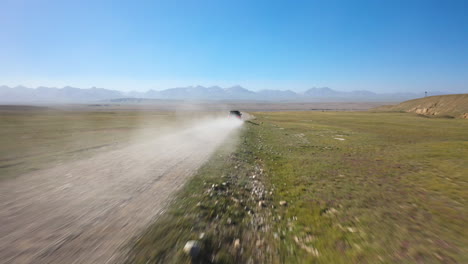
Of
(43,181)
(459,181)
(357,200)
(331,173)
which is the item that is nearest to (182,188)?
(43,181)

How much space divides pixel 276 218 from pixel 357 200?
346 centimetres

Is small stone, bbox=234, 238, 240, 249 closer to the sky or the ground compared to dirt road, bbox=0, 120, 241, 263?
closer to the ground

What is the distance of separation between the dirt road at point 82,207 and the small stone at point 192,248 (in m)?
1.35

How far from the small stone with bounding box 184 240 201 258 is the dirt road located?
1350 mm

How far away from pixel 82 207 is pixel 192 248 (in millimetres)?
4138

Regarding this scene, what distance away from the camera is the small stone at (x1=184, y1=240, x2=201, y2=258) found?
4125 millimetres

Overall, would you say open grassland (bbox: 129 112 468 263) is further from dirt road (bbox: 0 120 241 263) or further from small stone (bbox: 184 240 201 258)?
dirt road (bbox: 0 120 241 263)

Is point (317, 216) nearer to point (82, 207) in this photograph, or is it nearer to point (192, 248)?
point (192, 248)

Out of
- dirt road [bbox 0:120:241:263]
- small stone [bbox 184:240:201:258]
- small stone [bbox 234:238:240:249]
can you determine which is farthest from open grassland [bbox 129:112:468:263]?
dirt road [bbox 0:120:241:263]

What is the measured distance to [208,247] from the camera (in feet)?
14.5

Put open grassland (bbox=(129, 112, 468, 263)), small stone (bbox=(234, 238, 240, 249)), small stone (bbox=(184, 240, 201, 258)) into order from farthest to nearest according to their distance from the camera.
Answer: small stone (bbox=(234, 238, 240, 249)), open grassland (bbox=(129, 112, 468, 263)), small stone (bbox=(184, 240, 201, 258))

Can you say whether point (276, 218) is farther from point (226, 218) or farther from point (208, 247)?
point (208, 247)

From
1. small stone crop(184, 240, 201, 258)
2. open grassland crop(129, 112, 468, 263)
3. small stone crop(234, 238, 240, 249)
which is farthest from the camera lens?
small stone crop(234, 238, 240, 249)

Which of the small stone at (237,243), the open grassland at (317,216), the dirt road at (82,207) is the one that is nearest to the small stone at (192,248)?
the open grassland at (317,216)
